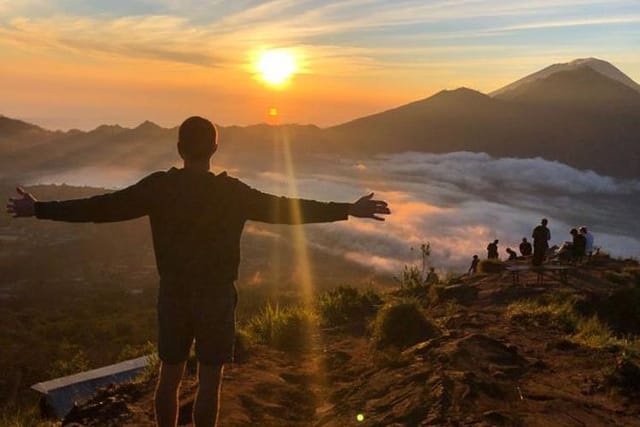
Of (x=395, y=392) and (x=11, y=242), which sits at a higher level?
(x=395, y=392)

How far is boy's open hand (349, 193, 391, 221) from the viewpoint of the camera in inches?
140

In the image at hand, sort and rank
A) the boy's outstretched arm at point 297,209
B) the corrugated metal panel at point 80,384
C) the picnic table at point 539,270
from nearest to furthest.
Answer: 1. the boy's outstretched arm at point 297,209
2. the corrugated metal panel at point 80,384
3. the picnic table at point 539,270

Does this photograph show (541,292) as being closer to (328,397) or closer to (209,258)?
(328,397)

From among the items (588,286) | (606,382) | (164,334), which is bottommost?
(588,286)

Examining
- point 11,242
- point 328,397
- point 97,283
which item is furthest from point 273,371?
point 11,242

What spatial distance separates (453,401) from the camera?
4.68m

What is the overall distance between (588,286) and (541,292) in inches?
89.0

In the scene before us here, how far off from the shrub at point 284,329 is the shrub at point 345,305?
72 centimetres

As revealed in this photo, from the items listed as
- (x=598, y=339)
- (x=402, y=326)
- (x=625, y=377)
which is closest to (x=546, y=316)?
(x=598, y=339)

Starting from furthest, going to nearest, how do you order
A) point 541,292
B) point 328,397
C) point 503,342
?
1. point 541,292
2. point 503,342
3. point 328,397

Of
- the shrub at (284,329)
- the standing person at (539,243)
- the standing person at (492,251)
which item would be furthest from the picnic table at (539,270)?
the standing person at (492,251)

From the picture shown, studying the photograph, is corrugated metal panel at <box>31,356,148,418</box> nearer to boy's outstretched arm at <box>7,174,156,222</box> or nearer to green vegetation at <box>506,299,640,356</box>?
green vegetation at <box>506,299,640,356</box>

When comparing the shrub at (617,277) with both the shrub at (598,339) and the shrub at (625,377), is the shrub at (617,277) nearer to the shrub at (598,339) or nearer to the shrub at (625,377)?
the shrub at (598,339)

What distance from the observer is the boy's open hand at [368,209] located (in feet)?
11.7
